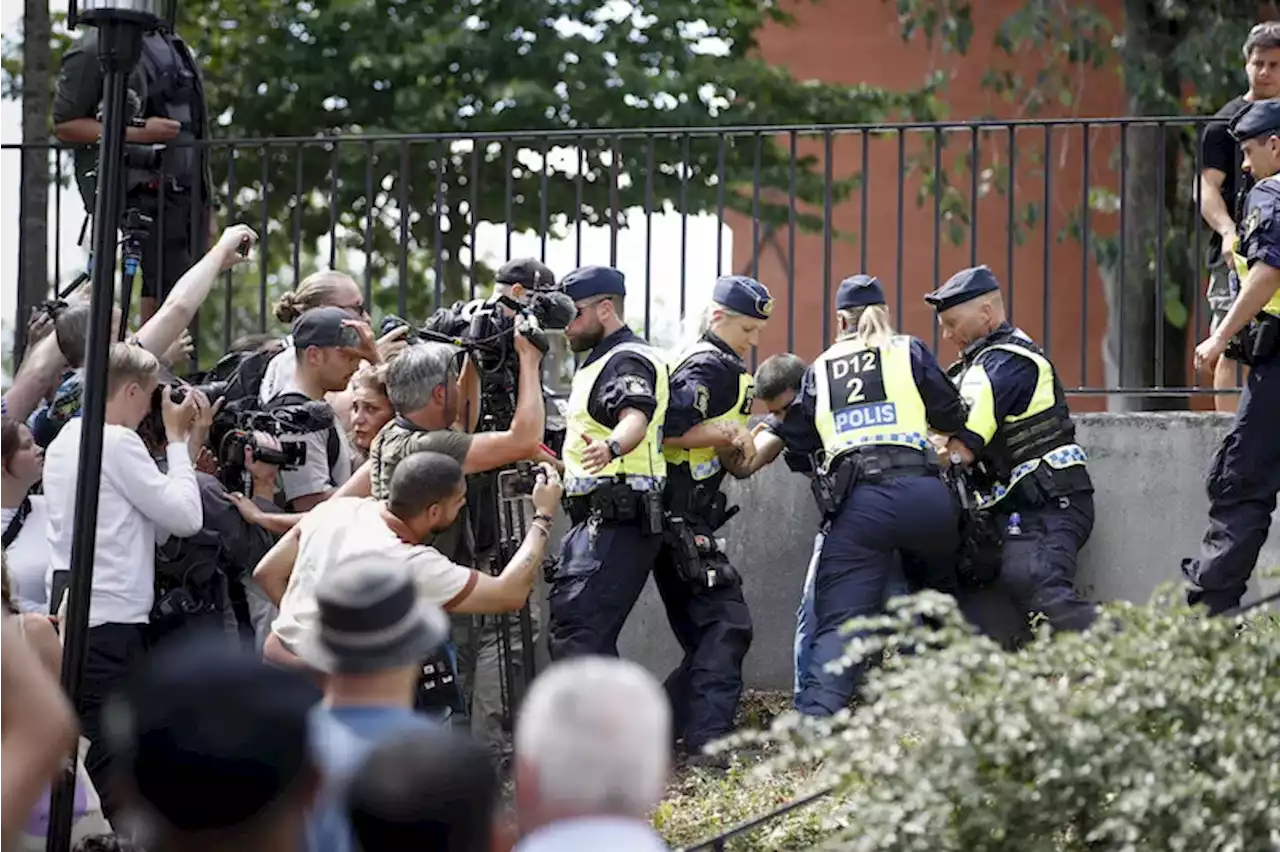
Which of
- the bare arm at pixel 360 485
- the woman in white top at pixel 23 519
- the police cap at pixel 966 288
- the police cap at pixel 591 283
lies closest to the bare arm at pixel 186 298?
the woman in white top at pixel 23 519

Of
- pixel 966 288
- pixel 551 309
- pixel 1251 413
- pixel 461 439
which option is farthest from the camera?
pixel 966 288

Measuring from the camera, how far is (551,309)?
7508 millimetres

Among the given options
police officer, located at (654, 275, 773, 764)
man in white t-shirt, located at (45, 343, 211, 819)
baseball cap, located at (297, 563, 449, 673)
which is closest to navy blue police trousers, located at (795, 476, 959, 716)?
police officer, located at (654, 275, 773, 764)

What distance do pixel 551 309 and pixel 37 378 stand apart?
218cm

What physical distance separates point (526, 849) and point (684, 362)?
5472 millimetres

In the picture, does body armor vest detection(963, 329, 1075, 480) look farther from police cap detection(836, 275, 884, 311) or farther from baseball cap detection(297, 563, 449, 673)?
baseball cap detection(297, 563, 449, 673)

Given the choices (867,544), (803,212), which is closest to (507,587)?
(867,544)

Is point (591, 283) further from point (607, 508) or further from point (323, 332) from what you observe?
point (323, 332)

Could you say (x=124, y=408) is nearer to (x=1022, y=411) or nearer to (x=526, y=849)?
(x=1022, y=411)

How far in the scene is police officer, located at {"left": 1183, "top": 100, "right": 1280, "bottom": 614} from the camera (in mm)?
7688

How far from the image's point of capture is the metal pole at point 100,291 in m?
5.75

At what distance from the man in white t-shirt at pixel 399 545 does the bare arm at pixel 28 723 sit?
2.17 meters

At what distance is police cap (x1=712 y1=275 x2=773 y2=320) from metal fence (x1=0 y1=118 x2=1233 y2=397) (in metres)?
0.96

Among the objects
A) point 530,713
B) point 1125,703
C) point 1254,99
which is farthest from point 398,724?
point 1254,99
